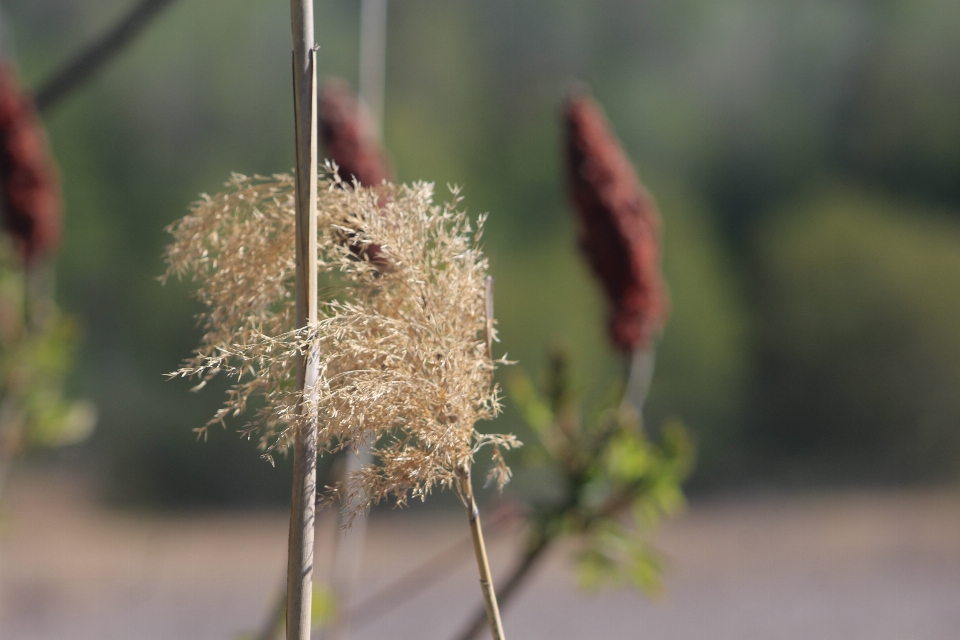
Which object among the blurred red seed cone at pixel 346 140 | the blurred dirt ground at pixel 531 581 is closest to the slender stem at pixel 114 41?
the blurred red seed cone at pixel 346 140

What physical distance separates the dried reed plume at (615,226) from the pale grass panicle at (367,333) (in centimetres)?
45

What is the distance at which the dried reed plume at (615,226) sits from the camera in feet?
2.51

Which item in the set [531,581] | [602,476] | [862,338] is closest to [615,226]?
[602,476]

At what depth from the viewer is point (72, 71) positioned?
618mm

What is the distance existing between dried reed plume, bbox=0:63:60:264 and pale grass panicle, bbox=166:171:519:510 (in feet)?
2.50

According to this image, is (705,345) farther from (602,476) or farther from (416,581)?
(602,476)

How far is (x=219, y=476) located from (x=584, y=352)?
1380 mm

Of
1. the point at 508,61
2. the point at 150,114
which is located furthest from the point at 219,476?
the point at 508,61

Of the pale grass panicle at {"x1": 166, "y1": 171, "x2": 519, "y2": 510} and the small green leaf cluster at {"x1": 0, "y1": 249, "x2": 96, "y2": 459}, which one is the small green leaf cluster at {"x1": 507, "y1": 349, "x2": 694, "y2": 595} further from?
the small green leaf cluster at {"x1": 0, "y1": 249, "x2": 96, "y2": 459}

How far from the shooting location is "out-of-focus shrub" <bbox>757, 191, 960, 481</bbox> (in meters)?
2.88

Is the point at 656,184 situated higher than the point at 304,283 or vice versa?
the point at 656,184

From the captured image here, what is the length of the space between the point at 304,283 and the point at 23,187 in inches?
34.2

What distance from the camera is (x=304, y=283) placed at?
10.8 inches

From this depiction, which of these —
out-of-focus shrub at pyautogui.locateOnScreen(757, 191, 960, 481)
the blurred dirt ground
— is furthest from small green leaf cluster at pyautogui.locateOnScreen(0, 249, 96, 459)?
out-of-focus shrub at pyautogui.locateOnScreen(757, 191, 960, 481)
